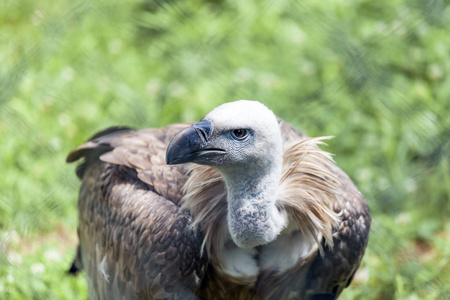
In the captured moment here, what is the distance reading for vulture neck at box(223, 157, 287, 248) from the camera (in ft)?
7.21

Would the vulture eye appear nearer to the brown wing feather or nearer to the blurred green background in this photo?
the brown wing feather

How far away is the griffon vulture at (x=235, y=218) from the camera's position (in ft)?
7.13

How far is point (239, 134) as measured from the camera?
213cm

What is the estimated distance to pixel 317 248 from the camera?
2.41 metres

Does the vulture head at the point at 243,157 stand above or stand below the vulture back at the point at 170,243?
above

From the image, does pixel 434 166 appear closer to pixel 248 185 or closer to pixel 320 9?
pixel 320 9

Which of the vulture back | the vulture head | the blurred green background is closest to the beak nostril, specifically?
the vulture head

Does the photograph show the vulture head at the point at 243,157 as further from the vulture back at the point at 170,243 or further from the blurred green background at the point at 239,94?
the blurred green background at the point at 239,94

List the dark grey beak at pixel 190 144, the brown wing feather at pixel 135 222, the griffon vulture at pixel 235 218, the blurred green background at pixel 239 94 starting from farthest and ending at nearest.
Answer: the blurred green background at pixel 239 94 < the brown wing feather at pixel 135 222 < the griffon vulture at pixel 235 218 < the dark grey beak at pixel 190 144

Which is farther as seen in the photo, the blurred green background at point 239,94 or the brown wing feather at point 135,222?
the blurred green background at point 239,94

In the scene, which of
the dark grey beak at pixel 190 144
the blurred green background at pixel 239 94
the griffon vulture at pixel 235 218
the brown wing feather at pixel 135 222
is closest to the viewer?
the dark grey beak at pixel 190 144

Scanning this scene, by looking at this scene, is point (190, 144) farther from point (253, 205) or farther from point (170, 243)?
point (170, 243)

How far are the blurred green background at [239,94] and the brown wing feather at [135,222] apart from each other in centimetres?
47

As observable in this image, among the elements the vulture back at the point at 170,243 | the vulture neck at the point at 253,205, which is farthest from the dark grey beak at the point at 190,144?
the vulture back at the point at 170,243
